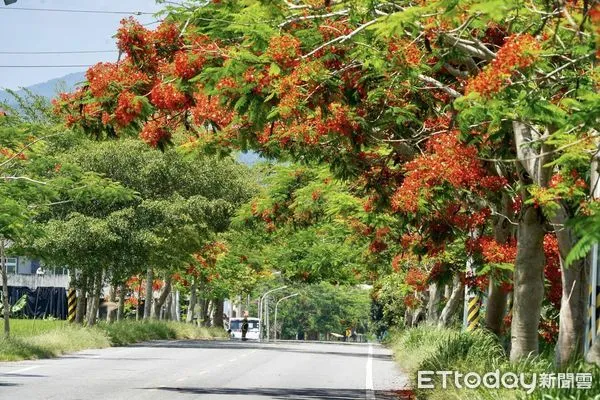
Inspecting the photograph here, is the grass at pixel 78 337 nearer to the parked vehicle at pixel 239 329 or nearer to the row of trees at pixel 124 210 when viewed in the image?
the row of trees at pixel 124 210

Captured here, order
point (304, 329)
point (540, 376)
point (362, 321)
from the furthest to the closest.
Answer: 1. point (362, 321)
2. point (304, 329)
3. point (540, 376)

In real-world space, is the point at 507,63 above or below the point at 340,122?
below

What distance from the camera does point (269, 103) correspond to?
51.7ft

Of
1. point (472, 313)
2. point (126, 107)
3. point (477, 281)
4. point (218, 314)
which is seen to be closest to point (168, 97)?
point (126, 107)

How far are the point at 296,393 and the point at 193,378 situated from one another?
377 centimetres

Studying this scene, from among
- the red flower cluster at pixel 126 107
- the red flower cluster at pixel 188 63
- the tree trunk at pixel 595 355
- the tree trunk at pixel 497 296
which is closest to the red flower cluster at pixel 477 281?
the tree trunk at pixel 497 296

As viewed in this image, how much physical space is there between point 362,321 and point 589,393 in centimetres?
15342

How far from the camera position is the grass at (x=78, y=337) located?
31172mm

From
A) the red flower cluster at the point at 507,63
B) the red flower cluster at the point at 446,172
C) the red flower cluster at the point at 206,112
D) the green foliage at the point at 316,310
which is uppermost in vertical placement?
the green foliage at the point at 316,310

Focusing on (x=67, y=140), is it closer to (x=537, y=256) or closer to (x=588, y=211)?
(x=537, y=256)

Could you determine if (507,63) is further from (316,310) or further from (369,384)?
(316,310)

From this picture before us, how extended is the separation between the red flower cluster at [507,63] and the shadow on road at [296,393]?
33.2ft

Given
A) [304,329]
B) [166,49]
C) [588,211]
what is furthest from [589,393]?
[304,329]

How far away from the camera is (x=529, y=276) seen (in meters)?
18.0
